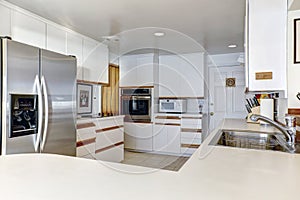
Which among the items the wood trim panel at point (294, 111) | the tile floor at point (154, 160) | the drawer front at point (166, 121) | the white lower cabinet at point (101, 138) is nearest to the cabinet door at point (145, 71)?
the drawer front at point (166, 121)

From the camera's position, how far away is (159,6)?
2.55 metres

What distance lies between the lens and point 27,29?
8.92 feet

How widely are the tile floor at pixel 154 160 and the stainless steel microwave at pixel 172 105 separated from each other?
3.30ft

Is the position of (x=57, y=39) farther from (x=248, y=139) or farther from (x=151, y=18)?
(x=248, y=139)

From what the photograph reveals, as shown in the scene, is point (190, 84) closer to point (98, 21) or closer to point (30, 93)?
point (98, 21)

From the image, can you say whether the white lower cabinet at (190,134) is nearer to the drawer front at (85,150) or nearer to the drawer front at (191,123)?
the drawer front at (191,123)

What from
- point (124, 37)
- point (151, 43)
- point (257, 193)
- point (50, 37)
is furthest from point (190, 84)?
point (257, 193)

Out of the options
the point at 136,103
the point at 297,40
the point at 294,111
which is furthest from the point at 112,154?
the point at 297,40

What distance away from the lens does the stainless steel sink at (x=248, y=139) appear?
169cm

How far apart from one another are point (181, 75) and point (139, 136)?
5.61 ft

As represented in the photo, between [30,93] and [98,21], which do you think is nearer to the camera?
[30,93]

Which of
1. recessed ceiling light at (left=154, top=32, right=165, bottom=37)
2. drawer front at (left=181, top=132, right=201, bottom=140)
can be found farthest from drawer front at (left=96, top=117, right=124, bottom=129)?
recessed ceiling light at (left=154, top=32, right=165, bottom=37)

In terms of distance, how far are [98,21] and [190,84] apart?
8.77ft

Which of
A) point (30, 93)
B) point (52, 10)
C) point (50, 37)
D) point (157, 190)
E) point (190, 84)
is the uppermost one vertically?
point (52, 10)
